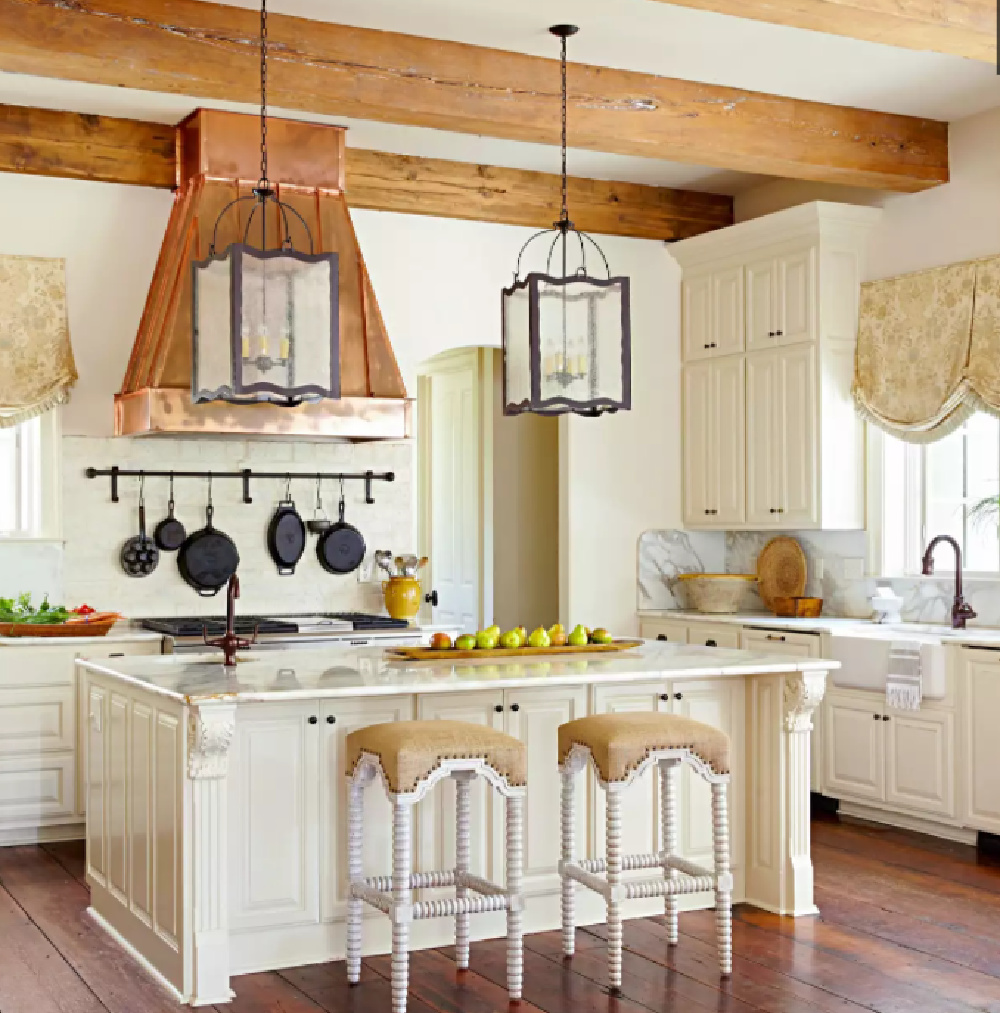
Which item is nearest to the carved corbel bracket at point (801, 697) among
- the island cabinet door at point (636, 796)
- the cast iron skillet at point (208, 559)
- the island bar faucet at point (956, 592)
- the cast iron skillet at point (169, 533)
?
the island cabinet door at point (636, 796)

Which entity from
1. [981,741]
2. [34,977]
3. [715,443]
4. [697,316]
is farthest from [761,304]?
[34,977]

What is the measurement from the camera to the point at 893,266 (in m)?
6.77

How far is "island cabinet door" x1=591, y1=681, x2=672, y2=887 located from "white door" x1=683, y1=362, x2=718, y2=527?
9.52 feet

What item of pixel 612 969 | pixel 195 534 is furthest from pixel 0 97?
pixel 612 969

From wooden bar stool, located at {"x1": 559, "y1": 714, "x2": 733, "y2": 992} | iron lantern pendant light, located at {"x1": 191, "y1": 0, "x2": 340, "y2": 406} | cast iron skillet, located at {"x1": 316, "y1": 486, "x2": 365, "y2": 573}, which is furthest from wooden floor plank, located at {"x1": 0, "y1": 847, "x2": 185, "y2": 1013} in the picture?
cast iron skillet, located at {"x1": 316, "y1": 486, "x2": 365, "y2": 573}

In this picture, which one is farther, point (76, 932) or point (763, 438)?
point (763, 438)

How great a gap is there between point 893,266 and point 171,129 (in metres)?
3.38

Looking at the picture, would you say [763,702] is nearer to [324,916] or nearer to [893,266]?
[324,916]

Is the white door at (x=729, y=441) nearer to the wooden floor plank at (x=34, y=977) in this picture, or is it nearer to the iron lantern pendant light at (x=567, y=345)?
the iron lantern pendant light at (x=567, y=345)

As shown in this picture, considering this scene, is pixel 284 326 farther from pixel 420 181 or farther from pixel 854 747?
pixel 854 747

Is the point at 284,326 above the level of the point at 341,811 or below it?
above

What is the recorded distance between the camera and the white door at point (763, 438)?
706cm

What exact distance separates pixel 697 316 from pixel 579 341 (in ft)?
9.74

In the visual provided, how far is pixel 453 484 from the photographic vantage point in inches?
349
